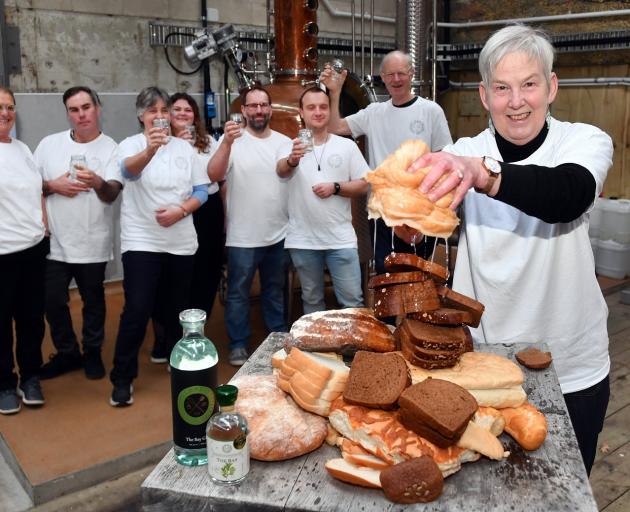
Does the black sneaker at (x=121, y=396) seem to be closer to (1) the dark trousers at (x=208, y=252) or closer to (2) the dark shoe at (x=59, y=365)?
(2) the dark shoe at (x=59, y=365)

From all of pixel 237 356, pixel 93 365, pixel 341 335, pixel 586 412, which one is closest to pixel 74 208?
pixel 93 365

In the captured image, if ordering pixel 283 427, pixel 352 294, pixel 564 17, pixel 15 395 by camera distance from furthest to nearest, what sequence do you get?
pixel 564 17, pixel 352 294, pixel 15 395, pixel 283 427

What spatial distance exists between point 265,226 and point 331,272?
0.51m

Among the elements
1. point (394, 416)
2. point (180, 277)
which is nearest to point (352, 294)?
point (180, 277)

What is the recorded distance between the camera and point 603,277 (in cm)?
653

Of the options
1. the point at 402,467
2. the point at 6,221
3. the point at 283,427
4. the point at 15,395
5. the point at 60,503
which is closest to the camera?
the point at 402,467

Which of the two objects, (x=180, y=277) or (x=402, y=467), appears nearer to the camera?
(x=402, y=467)

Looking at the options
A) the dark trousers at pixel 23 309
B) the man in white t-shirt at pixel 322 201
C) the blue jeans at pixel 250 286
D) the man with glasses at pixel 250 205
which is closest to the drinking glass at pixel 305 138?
the man in white t-shirt at pixel 322 201

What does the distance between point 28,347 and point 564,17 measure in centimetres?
625

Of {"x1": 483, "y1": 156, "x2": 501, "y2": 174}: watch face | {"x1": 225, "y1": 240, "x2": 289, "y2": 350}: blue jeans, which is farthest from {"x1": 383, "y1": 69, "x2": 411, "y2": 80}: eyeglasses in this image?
{"x1": 483, "y1": 156, "x2": 501, "y2": 174}: watch face

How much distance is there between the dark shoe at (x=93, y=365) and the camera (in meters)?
3.96

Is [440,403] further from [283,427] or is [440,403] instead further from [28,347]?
[28,347]

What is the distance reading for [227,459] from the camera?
1193mm

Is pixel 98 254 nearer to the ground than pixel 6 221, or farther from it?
nearer to the ground
